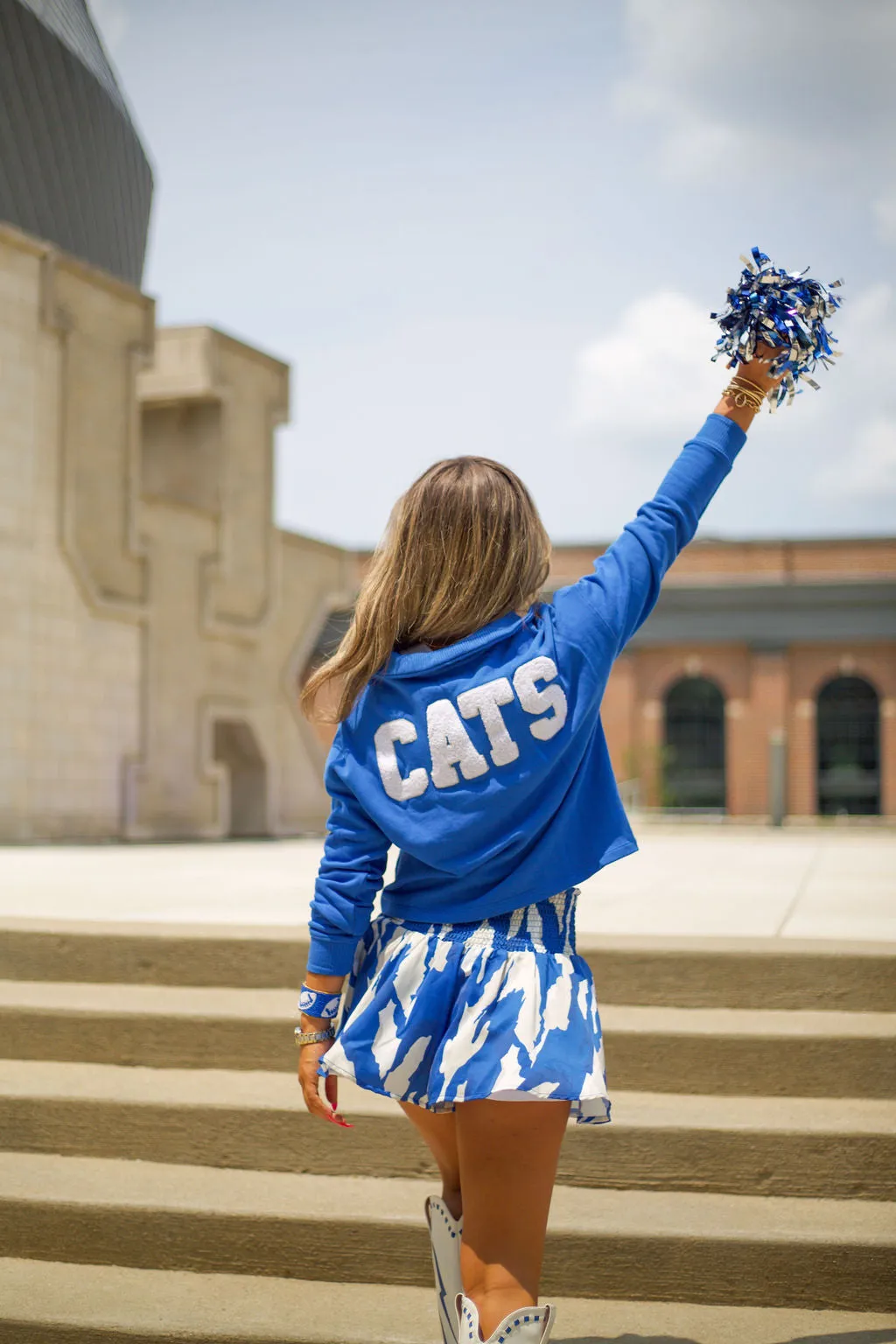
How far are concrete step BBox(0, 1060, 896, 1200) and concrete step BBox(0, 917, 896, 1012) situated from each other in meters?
0.44

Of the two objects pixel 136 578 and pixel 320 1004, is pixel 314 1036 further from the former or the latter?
→ pixel 136 578

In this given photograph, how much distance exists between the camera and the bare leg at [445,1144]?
2.10 meters

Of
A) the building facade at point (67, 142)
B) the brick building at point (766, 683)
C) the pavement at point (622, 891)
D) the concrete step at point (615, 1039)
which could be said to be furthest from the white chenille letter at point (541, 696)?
the brick building at point (766, 683)

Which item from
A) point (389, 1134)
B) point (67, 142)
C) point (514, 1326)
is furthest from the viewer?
point (67, 142)

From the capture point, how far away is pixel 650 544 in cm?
207

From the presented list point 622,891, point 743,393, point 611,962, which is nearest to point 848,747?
point 622,891

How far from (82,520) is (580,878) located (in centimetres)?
1602

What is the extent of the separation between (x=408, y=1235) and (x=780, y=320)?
2391 mm

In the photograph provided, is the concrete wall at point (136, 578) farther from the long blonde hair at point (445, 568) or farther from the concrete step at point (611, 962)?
the long blonde hair at point (445, 568)

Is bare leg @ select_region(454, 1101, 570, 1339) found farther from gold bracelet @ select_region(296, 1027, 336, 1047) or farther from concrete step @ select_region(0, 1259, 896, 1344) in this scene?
concrete step @ select_region(0, 1259, 896, 1344)

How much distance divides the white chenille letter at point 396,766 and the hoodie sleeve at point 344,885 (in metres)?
0.10

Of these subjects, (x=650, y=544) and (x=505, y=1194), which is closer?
(x=505, y=1194)

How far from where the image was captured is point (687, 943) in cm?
435

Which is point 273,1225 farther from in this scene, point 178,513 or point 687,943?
point 178,513
